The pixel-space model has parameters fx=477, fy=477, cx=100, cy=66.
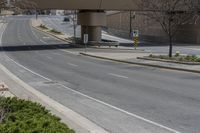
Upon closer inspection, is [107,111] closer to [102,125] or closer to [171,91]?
[102,125]

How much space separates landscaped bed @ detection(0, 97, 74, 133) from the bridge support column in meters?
56.2

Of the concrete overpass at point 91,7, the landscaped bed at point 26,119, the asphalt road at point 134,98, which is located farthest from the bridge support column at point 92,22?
the landscaped bed at point 26,119

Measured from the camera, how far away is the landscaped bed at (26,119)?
7159 millimetres

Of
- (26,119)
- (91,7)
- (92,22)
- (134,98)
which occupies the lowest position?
(134,98)

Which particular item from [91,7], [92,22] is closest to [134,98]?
[91,7]

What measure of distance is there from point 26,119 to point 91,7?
55.3 m

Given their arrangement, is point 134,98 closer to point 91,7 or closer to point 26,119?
point 26,119

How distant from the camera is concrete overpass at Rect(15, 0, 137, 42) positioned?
59753mm

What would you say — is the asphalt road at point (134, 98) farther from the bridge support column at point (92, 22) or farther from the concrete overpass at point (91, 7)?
the bridge support column at point (92, 22)

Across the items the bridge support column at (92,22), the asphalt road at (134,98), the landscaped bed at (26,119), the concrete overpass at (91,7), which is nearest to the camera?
the landscaped bed at (26,119)

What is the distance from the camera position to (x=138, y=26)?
96062 mm

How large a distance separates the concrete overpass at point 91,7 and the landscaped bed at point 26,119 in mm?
47341

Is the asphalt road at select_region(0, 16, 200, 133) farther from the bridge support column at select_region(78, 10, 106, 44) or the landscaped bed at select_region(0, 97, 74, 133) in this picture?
the bridge support column at select_region(78, 10, 106, 44)

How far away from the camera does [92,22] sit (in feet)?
218
